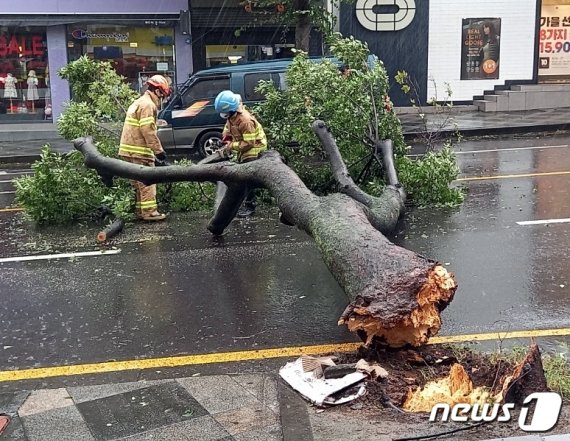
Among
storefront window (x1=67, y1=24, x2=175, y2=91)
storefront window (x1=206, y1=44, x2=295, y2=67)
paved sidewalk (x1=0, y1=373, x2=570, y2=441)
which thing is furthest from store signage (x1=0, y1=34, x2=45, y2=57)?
paved sidewalk (x1=0, y1=373, x2=570, y2=441)

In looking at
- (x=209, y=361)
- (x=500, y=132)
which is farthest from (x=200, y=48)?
(x=209, y=361)

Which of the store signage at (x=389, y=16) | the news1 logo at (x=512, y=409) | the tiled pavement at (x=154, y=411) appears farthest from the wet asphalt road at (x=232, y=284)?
the store signage at (x=389, y=16)

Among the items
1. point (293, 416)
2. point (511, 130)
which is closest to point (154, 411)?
point (293, 416)

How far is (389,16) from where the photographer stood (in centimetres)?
2133

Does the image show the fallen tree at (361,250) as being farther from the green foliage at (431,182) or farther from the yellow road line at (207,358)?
the green foliage at (431,182)

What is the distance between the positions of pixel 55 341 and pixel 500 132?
47.8 ft

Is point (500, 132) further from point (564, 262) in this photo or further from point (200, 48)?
point (564, 262)

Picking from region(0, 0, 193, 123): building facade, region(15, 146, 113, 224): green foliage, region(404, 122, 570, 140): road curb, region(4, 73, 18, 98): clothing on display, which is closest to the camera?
region(15, 146, 113, 224): green foliage

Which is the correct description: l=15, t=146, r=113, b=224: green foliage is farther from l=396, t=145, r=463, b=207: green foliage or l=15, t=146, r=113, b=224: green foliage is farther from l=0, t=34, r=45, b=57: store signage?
l=0, t=34, r=45, b=57: store signage

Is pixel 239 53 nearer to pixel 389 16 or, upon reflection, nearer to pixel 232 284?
pixel 389 16

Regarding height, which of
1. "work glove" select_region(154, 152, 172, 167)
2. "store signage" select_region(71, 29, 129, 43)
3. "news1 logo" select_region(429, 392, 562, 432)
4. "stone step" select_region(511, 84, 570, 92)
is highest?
"store signage" select_region(71, 29, 129, 43)

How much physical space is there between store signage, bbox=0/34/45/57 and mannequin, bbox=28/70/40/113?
1.84 feet

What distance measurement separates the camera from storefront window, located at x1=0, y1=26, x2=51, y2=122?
20.5m

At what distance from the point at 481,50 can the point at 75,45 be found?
39.5ft
